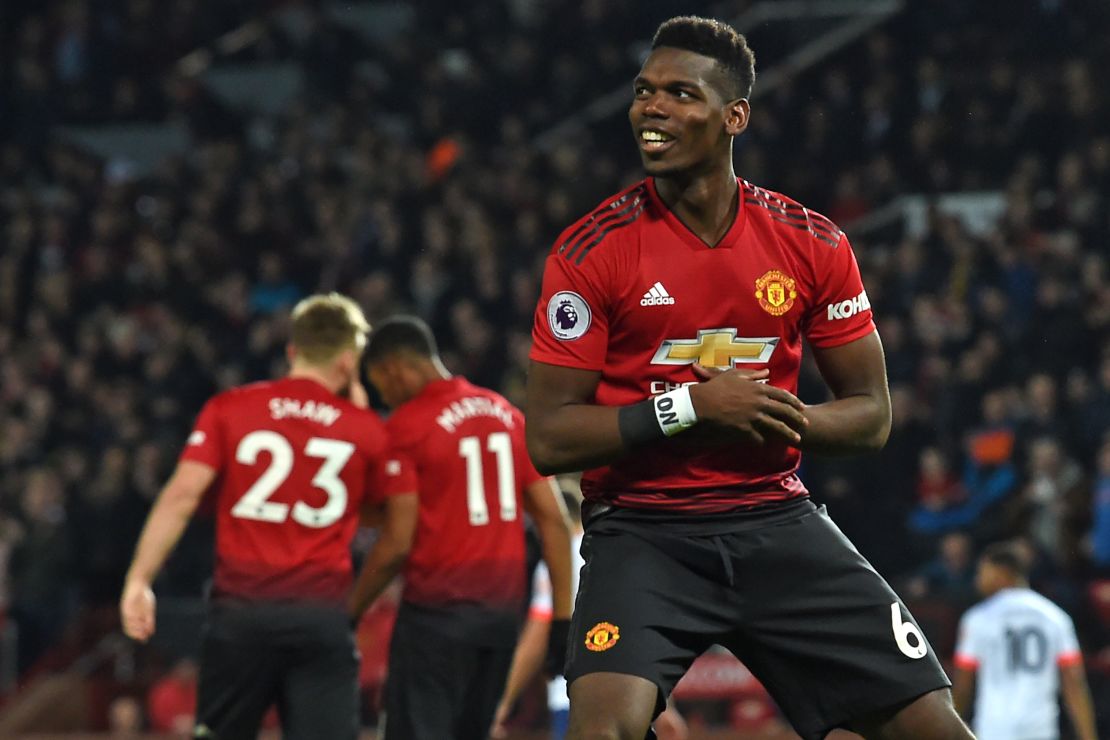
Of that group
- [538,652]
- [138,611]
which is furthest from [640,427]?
[538,652]

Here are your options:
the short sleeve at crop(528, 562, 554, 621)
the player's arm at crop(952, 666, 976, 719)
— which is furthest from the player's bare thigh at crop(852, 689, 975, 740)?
the player's arm at crop(952, 666, 976, 719)

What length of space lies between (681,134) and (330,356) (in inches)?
108

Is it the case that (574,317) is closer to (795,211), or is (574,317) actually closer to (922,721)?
(795,211)

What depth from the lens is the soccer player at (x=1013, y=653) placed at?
9.50 m

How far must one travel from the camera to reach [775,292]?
14.4 feet

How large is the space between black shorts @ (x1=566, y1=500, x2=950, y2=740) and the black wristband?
303mm

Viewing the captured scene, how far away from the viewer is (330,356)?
22.1 ft

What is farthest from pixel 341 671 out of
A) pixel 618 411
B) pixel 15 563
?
pixel 15 563

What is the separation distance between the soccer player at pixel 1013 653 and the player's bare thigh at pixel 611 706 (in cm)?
573

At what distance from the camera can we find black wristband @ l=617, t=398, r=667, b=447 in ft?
13.8

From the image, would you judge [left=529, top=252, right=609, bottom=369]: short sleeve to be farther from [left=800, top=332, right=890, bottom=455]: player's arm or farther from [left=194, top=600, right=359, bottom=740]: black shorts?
[left=194, top=600, right=359, bottom=740]: black shorts

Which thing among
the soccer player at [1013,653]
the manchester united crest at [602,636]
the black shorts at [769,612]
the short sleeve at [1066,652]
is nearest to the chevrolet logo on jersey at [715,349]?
the black shorts at [769,612]

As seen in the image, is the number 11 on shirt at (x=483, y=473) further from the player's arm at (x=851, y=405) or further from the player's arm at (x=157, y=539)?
the player's arm at (x=851, y=405)

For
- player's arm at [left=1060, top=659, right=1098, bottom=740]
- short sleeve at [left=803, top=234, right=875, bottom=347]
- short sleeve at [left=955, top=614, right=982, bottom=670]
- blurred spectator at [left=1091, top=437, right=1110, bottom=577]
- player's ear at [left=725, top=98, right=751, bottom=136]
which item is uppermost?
player's ear at [left=725, top=98, right=751, bottom=136]
